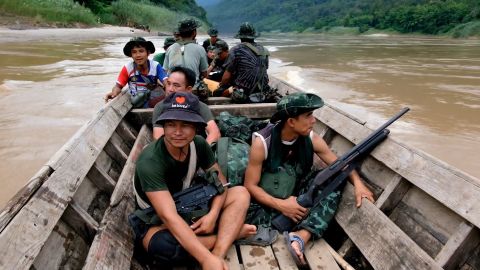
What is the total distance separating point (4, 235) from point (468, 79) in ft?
42.9

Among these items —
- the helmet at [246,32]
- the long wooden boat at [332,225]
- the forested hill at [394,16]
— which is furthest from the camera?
the forested hill at [394,16]

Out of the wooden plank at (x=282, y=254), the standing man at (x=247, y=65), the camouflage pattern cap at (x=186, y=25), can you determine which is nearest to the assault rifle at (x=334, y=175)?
the wooden plank at (x=282, y=254)

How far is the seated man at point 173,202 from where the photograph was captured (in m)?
2.13

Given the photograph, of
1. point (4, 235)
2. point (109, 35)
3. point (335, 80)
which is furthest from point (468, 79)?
point (109, 35)

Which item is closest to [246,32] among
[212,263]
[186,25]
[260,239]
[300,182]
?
[186,25]

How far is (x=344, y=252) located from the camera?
2557mm

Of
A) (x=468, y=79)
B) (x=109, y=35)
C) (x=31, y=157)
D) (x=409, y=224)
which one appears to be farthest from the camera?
(x=109, y=35)

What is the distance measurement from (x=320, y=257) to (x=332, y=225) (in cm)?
54

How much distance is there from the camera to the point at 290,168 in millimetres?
2832

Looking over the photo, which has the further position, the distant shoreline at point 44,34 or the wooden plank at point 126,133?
the distant shoreline at point 44,34

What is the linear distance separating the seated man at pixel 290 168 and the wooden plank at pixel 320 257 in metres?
0.06

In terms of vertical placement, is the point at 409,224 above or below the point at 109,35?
above

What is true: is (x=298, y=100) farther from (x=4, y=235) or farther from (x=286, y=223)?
(x=4, y=235)

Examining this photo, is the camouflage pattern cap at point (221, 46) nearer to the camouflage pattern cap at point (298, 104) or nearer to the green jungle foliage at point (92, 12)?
the camouflage pattern cap at point (298, 104)
